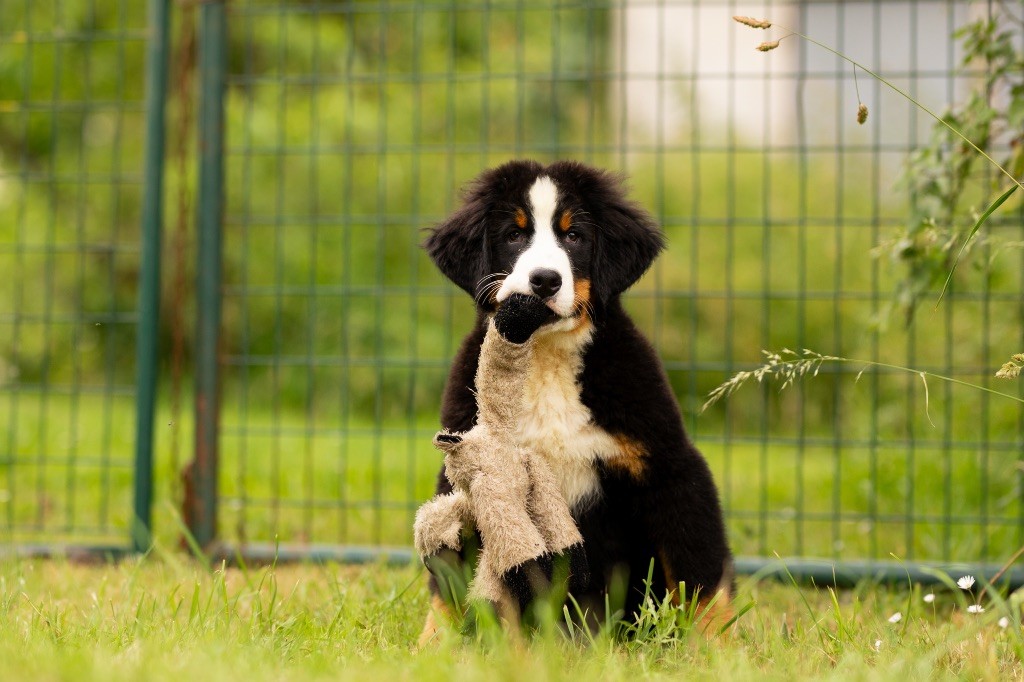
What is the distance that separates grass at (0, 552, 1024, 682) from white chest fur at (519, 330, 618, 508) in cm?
35

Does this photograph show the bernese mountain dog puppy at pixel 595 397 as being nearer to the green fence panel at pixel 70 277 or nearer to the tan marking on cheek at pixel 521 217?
the tan marking on cheek at pixel 521 217

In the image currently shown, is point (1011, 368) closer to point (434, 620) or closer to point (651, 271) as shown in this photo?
point (434, 620)

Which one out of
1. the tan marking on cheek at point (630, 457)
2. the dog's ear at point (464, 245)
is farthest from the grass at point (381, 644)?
the dog's ear at point (464, 245)

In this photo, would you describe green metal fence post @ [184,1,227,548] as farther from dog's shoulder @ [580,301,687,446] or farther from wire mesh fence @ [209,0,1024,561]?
dog's shoulder @ [580,301,687,446]

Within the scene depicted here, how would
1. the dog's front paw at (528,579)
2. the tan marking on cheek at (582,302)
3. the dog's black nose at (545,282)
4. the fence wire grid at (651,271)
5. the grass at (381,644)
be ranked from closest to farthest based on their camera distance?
the grass at (381,644), the dog's front paw at (528,579), the dog's black nose at (545,282), the tan marking on cheek at (582,302), the fence wire grid at (651,271)

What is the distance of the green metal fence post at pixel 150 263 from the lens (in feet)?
12.8

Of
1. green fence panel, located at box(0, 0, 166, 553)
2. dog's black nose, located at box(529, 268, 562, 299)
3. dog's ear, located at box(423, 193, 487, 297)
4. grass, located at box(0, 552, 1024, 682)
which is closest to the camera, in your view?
grass, located at box(0, 552, 1024, 682)

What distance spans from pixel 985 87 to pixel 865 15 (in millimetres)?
6346

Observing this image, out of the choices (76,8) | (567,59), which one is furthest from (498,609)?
(76,8)

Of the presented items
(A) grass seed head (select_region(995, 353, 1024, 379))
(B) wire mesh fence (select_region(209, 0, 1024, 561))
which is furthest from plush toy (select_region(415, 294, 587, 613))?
(B) wire mesh fence (select_region(209, 0, 1024, 561))

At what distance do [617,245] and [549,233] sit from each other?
19 centimetres

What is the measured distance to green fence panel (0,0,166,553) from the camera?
4.09 m

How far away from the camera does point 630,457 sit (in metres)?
2.41

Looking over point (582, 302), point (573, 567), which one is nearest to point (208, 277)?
point (582, 302)
